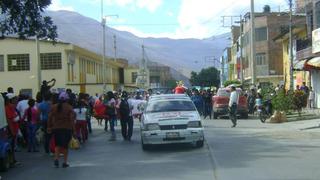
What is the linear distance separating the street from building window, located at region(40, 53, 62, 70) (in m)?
36.4

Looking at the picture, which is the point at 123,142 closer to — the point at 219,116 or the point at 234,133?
the point at 234,133

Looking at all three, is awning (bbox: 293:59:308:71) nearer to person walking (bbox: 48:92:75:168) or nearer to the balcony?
the balcony

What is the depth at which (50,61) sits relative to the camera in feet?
186

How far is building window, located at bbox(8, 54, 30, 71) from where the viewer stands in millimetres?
57000

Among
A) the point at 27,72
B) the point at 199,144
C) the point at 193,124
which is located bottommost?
the point at 199,144

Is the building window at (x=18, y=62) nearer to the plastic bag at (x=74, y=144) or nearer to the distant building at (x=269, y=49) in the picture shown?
the distant building at (x=269, y=49)

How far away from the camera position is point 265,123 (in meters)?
28.5

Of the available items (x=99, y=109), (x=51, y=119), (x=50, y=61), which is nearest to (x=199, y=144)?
(x=51, y=119)

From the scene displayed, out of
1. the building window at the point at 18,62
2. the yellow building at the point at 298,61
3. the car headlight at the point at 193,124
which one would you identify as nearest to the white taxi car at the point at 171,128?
the car headlight at the point at 193,124

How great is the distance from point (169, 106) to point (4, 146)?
607 cm

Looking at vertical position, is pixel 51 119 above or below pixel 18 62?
below

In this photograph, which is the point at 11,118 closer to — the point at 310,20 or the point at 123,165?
the point at 123,165

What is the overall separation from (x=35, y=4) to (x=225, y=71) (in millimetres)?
121864

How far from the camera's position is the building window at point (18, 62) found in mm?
57000
